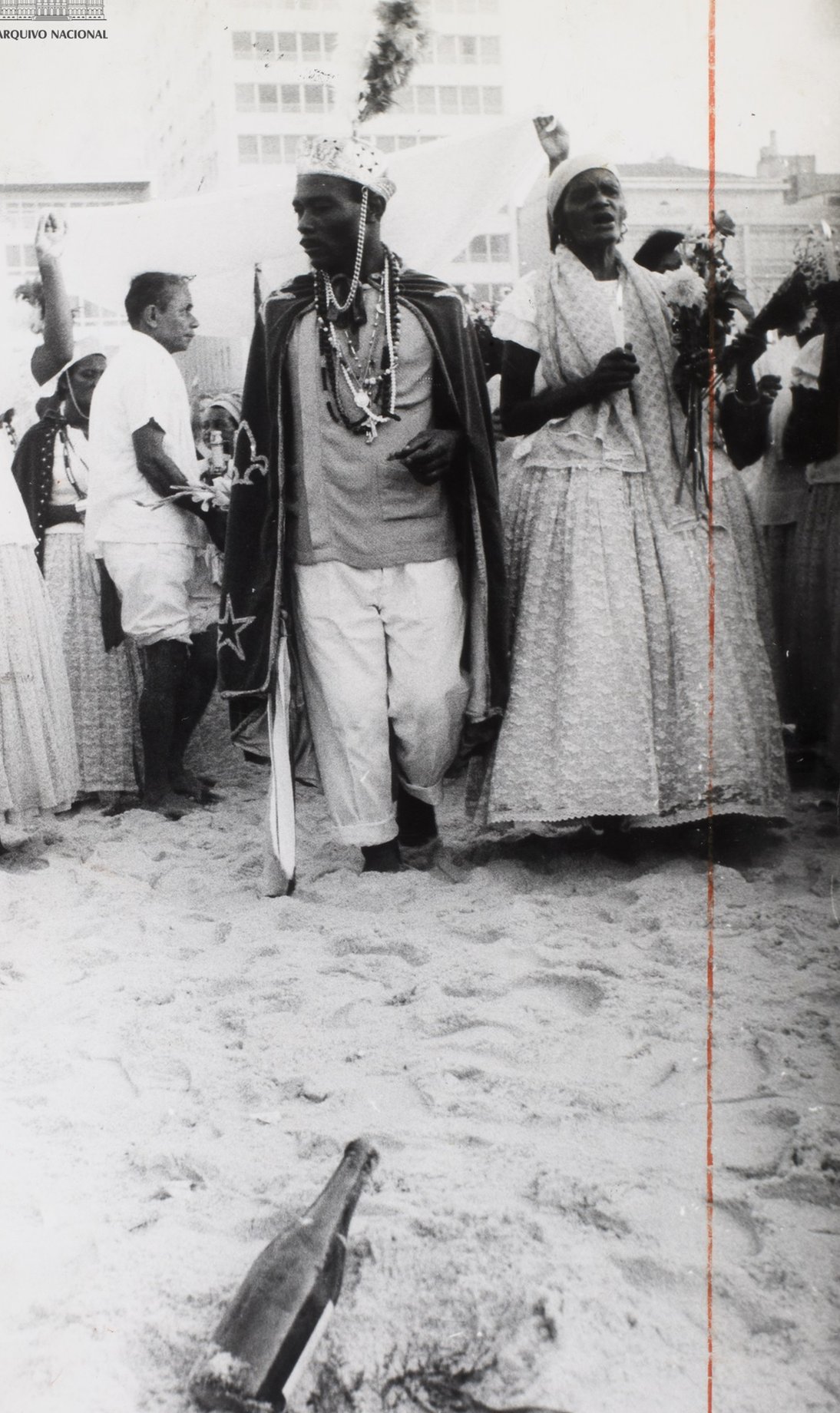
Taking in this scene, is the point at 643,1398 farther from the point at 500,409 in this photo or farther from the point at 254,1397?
the point at 500,409

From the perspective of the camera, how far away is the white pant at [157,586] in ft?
9.18

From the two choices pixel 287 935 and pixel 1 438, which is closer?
pixel 287 935

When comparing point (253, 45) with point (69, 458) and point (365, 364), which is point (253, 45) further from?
point (69, 458)

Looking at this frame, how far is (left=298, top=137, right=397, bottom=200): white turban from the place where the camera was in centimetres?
173

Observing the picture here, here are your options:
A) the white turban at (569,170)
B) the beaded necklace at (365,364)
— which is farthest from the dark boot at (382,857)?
the white turban at (569,170)

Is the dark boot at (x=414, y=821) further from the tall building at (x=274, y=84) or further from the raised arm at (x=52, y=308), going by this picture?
the tall building at (x=274, y=84)

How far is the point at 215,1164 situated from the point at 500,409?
1.55 m

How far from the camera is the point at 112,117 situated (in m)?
1.59

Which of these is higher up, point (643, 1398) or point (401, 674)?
point (401, 674)

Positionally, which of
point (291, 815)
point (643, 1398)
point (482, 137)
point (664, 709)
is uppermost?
point (482, 137)

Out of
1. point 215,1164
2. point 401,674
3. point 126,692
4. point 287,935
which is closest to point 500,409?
point 401,674

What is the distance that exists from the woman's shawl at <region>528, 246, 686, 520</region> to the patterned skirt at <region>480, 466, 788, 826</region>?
0.14ft

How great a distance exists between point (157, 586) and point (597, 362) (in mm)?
1177

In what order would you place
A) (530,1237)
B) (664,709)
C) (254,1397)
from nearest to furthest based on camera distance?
(254,1397) < (530,1237) < (664,709)
